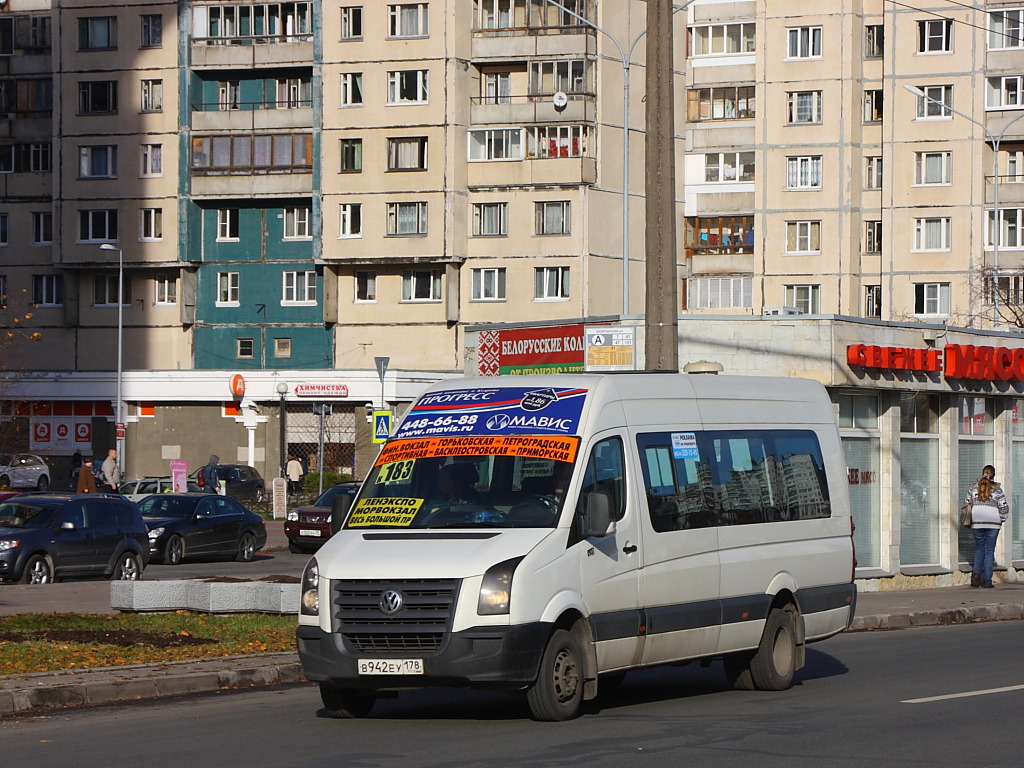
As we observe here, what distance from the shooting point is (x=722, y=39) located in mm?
80625

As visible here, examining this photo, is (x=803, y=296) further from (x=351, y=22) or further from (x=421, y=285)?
(x=351, y=22)

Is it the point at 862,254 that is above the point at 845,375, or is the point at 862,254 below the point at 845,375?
above

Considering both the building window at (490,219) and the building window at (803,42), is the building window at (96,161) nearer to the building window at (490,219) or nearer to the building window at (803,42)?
the building window at (490,219)

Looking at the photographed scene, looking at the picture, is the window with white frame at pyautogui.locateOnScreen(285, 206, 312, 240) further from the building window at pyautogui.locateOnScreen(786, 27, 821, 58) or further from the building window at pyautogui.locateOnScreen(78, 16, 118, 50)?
the building window at pyautogui.locateOnScreen(786, 27, 821, 58)

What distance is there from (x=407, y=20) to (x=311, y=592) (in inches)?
2338

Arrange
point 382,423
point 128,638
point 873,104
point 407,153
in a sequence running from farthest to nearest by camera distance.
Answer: point 873,104 → point 407,153 → point 382,423 → point 128,638

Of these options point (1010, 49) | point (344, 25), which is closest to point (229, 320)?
point (344, 25)

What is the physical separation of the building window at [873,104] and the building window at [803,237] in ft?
17.4

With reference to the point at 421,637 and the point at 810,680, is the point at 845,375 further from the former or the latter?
the point at 421,637

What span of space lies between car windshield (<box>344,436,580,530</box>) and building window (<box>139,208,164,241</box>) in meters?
62.4

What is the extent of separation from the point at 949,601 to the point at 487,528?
1477 cm

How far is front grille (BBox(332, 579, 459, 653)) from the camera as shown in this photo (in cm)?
1073

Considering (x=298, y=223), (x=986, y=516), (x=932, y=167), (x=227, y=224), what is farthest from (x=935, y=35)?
(x=986, y=516)

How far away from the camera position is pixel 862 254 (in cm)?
7731
